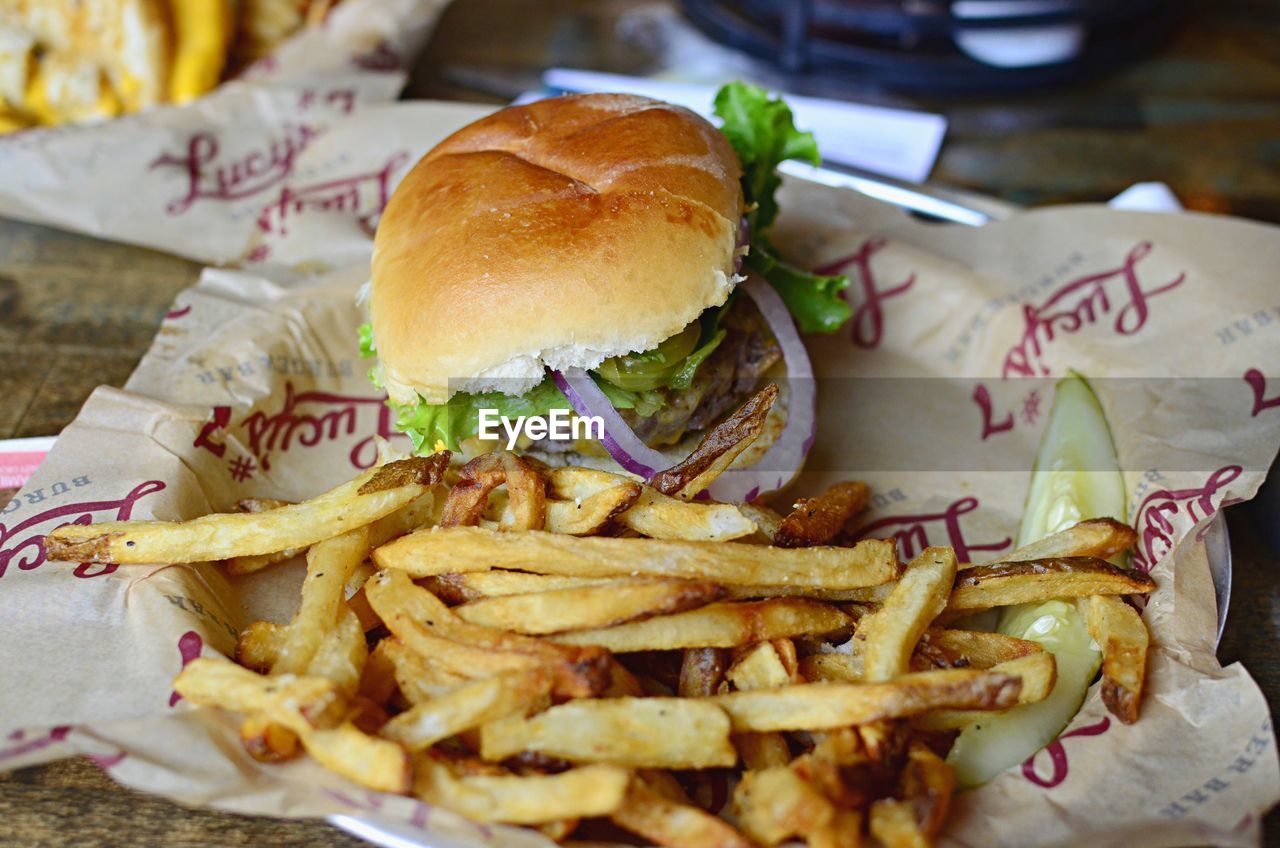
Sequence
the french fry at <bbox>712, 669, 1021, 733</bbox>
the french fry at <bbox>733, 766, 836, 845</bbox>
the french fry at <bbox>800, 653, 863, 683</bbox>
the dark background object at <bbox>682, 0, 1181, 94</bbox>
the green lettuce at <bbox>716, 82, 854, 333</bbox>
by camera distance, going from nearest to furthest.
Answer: the french fry at <bbox>733, 766, 836, 845</bbox>, the french fry at <bbox>712, 669, 1021, 733</bbox>, the french fry at <bbox>800, 653, 863, 683</bbox>, the green lettuce at <bbox>716, 82, 854, 333</bbox>, the dark background object at <bbox>682, 0, 1181, 94</bbox>

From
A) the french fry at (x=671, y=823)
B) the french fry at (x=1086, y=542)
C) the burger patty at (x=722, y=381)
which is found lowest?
the french fry at (x=671, y=823)

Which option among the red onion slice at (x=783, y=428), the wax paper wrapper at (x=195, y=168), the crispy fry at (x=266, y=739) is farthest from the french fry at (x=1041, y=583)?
the wax paper wrapper at (x=195, y=168)

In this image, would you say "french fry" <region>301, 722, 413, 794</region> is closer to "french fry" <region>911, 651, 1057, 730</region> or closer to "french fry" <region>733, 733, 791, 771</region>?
"french fry" <region>733, 733, 791, 771</region>

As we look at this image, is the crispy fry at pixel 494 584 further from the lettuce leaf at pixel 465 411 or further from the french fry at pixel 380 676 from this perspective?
the lettuce leaf at pixel 465 411

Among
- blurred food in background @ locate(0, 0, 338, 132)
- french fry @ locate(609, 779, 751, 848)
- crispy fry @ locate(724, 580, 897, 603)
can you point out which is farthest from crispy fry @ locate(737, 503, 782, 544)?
blurred food in background @ locate(0, 0, 338, 132)

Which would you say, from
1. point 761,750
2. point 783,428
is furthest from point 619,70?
point 761,750

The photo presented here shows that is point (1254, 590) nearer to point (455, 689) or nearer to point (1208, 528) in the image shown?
point (1208, 528)

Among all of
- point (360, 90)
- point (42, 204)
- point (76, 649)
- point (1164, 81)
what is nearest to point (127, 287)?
point (42, 204)
